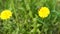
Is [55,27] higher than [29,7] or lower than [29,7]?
lower

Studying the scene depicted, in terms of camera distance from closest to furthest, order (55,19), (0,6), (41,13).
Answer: (41,13) → (55,19) → (0,6)

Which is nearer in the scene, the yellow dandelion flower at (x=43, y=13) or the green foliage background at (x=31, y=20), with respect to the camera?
the yellow dandelion flower at (x=43, y=13)

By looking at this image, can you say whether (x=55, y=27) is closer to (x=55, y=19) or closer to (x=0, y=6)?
(x=55, y=19)

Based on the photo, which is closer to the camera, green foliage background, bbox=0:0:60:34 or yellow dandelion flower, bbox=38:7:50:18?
yellow dandelion flower, bbox=38:7:50:18

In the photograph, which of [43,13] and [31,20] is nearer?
[43,13]

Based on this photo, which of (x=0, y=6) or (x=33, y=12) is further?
(x=0, y=6)

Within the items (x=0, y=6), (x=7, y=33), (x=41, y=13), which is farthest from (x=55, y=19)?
(x=0, y=6)

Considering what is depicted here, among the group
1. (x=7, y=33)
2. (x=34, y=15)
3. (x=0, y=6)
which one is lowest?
(x=7, y=33)

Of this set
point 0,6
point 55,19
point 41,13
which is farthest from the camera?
point 0,6
